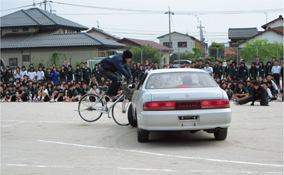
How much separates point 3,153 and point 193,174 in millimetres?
3868

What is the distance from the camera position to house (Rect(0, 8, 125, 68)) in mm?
36656

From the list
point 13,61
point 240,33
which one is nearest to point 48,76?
point 13,61

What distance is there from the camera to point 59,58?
3403cm

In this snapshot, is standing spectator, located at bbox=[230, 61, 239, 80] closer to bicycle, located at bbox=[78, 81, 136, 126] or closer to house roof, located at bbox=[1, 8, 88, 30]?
bicycle, located at bbox=[78, 81, 136, 126]

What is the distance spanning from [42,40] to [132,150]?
116 feet

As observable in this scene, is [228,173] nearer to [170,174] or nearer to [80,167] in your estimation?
[170,174]

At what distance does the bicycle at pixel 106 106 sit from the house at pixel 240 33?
82.8m

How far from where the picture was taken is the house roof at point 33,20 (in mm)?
41781

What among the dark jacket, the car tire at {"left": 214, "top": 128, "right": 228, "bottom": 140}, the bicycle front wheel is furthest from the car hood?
the bicycle front wheel

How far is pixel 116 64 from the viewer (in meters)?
9.08

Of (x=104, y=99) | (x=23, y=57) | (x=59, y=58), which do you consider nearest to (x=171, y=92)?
(x=104, y=99)

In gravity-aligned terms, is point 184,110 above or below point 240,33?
below

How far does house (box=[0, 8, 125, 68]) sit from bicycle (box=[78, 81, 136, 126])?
2379 centimetres

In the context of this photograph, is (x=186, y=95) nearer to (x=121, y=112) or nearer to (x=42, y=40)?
(x=121, y=112)
